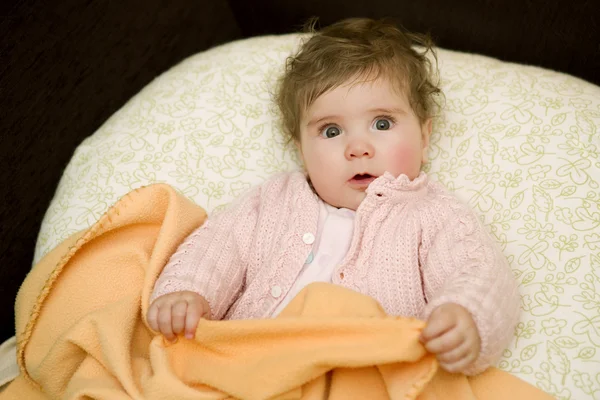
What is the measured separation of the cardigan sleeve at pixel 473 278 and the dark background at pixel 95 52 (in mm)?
556

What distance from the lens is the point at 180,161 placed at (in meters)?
Result: 1.28

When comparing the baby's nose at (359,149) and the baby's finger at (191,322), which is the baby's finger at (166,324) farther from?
the baby's nose at (359,149)

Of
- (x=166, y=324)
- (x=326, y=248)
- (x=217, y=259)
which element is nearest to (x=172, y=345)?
(x=166, y=324)

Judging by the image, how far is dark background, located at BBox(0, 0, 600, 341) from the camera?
1250 millimetres

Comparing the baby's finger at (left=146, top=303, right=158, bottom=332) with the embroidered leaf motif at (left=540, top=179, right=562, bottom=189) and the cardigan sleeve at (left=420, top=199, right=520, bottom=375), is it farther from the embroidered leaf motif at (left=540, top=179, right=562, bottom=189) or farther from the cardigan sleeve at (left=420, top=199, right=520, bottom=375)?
the embroidered leaf motif at (left=540, top=179, right=562, bottom=189)

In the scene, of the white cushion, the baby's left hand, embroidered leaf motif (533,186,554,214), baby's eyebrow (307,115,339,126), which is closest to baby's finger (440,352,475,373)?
the baby's left hand

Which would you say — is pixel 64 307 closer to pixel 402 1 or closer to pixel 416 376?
pixel 416 376

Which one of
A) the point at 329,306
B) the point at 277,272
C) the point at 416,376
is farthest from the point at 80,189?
the point at 416,376

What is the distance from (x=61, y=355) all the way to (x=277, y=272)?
38 centimetres

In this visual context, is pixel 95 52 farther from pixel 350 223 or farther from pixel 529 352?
pixel 529 352

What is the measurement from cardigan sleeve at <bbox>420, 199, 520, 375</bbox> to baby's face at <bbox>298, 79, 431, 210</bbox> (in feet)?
0.44

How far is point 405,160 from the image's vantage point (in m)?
1.08

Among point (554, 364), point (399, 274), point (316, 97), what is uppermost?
point (316, 97)

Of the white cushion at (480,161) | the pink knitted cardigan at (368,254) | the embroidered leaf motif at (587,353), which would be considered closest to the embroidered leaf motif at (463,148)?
the white cushion at (480,161)
